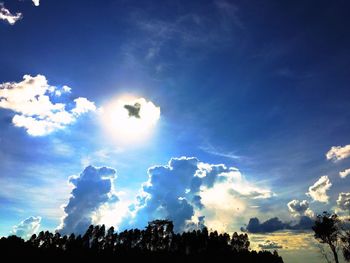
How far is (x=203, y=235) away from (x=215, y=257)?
23.7 m

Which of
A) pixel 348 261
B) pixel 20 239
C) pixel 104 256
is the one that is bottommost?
pixel 348 261

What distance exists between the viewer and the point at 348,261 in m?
94.3

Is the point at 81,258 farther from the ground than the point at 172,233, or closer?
closer

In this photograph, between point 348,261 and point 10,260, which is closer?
point 348,261

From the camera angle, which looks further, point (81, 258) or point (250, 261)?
point (250, 261)

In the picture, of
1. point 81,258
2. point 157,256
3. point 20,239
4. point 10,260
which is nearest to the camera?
point 10,260

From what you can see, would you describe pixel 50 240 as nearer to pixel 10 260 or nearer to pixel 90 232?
pixel 90 232

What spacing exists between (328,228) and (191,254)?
98.3 meters

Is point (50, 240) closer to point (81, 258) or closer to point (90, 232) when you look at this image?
point (90, 232)

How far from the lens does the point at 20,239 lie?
13900 centimetres

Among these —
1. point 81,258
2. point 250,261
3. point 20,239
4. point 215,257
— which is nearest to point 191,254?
point 215,257

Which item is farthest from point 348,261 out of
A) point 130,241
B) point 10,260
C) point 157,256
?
point 130,241

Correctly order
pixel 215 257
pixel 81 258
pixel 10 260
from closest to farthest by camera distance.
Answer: pixel 10 260, pixel 81 258, pixel 215 257

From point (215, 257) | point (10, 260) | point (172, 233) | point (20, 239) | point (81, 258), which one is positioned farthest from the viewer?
point (172, 233)
